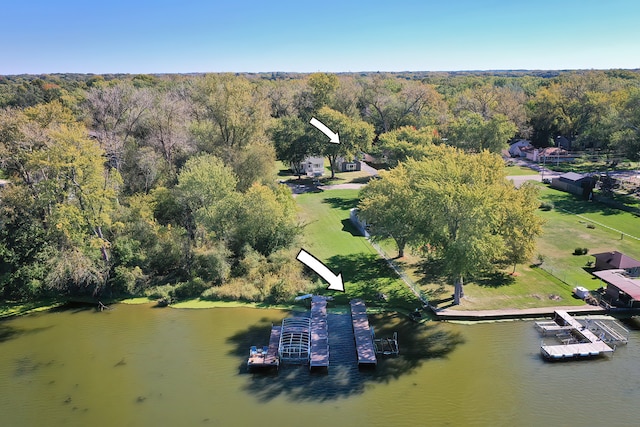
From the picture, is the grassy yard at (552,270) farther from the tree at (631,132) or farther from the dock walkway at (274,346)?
the tree at (631,132)

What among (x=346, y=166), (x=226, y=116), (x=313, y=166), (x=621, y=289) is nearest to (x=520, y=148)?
(x=346, y=166)

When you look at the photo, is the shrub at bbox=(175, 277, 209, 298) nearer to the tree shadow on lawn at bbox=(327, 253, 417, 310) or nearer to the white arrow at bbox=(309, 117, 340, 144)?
the tree shadow on lawn at bbox=(327, 253, 417, 310)

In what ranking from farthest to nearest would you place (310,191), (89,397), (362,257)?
(310,191) < (362,257) < (89,397)

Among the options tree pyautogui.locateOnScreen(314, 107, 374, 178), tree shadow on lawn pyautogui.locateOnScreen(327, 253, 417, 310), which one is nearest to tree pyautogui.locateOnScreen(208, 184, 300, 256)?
tree shadow on lawn pyautogui.locateOnScreen(327, 253, 417, 310)

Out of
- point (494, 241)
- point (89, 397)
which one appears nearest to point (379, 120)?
point (494, 241)

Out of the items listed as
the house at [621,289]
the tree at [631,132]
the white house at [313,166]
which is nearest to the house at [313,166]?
the white house at [313,166]

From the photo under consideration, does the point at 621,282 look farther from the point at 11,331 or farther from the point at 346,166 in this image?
the point at 346,166

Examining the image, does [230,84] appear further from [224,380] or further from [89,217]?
[224,380]
